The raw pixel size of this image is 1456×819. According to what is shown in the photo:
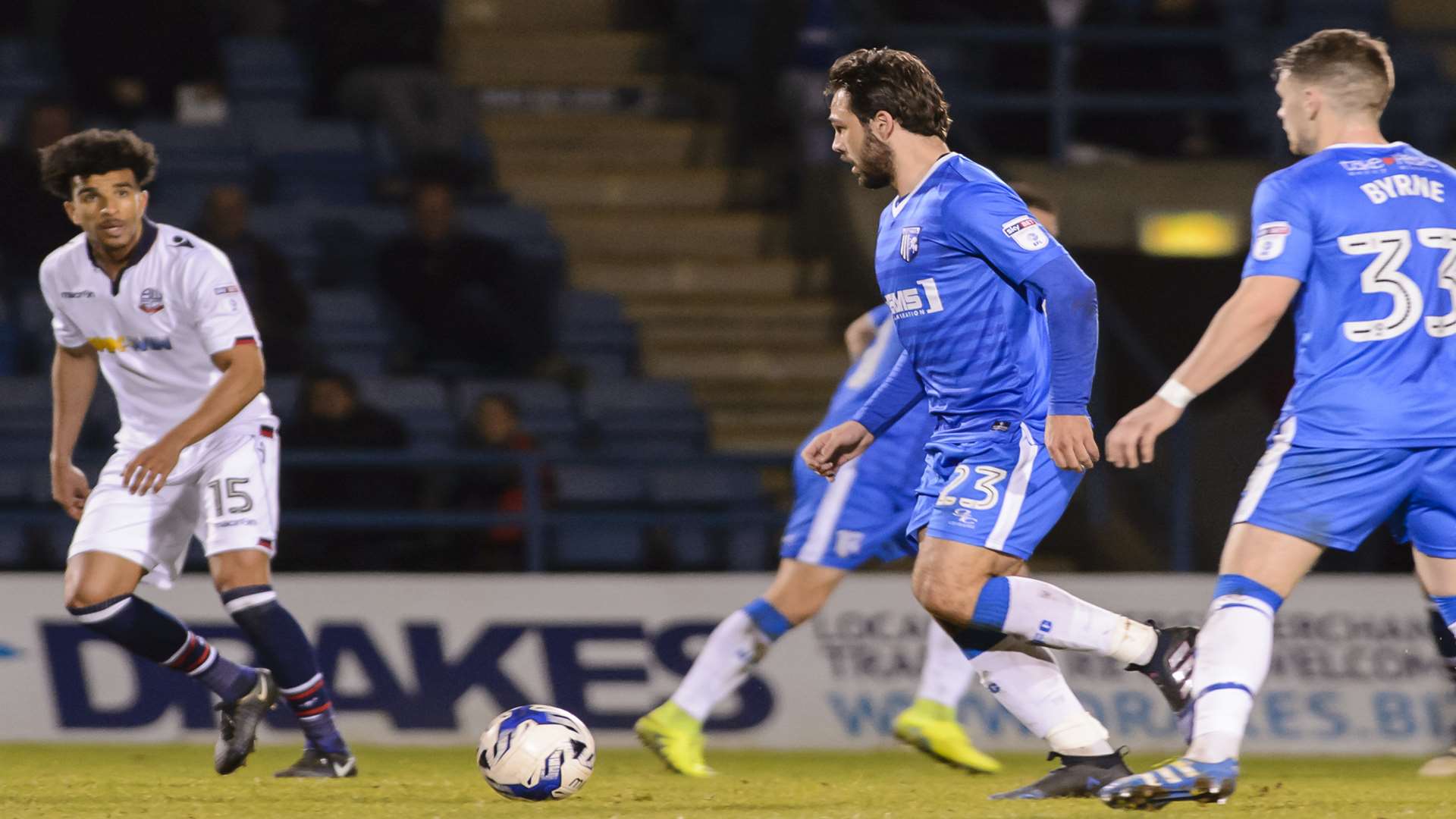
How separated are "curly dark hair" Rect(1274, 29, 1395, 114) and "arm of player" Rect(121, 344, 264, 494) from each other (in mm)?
3276

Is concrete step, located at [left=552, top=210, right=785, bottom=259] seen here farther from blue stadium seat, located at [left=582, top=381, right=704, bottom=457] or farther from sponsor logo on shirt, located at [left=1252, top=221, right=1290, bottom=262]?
sponsor logo on shirt, located at [left=1252, top=221, right=1290, bottom=262]

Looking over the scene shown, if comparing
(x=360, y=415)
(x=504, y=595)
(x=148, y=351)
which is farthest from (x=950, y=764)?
(x=360, y=415)

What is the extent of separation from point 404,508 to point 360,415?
21.2 inches

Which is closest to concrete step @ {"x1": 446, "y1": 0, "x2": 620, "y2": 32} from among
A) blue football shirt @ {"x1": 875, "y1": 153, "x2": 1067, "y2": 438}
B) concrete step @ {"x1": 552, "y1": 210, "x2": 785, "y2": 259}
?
concrete step @ {"x1": 552, "y1": 210, "x2": 785, "y2": 259}

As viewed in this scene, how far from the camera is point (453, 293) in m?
11.3

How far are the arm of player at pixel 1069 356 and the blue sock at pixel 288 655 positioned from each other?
8.87 ft

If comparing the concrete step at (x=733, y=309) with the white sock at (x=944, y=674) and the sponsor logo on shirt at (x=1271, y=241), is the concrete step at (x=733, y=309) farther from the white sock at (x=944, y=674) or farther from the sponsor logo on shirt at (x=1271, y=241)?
the sponsor logo on shirt at (x=1271, y=241)

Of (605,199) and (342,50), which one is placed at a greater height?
(342,50)

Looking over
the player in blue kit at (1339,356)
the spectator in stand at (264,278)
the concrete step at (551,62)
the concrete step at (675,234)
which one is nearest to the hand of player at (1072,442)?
the player in blue kit at (1339,356)

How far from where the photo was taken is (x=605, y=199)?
13.6 m

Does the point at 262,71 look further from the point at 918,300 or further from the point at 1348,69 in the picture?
the point at 1348,69

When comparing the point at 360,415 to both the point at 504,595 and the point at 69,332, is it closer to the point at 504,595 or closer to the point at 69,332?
the point at 504,595

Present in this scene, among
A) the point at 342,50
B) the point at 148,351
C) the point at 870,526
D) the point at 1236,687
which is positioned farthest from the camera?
the point at 342,50

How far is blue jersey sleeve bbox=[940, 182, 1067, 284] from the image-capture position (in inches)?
206
